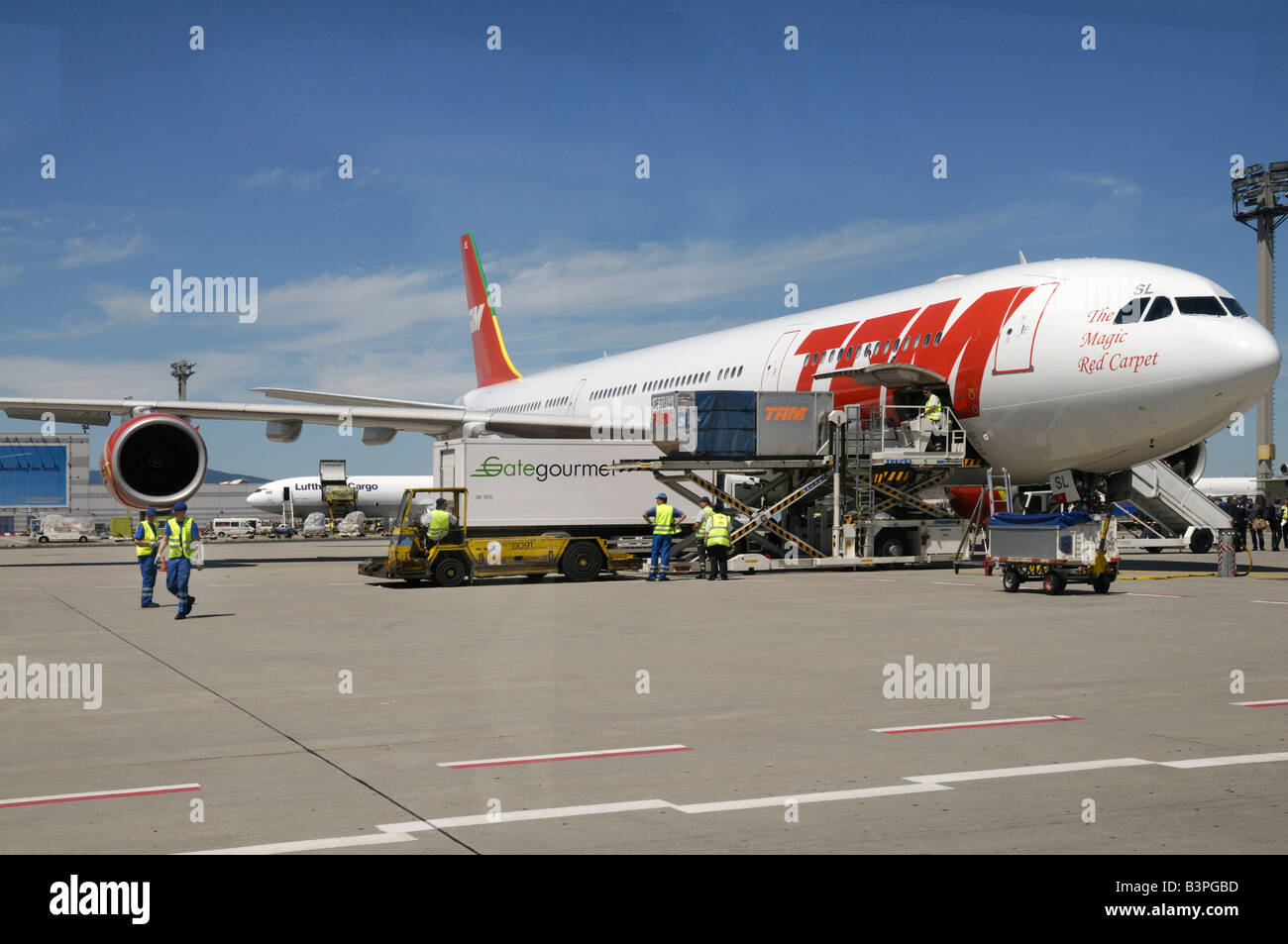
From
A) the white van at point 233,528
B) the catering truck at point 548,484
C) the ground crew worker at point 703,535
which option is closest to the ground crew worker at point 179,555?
the catering truck at point 548,484

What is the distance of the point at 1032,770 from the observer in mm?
6953

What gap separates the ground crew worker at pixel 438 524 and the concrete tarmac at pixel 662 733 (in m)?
5.09

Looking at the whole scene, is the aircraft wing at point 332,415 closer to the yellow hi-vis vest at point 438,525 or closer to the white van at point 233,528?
the yellow hi-vis vest at point 438,525

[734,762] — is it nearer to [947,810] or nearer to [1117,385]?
[947,810]

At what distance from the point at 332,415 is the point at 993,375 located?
633 inches

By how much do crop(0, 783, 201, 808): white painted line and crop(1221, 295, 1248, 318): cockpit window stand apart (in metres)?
18.4

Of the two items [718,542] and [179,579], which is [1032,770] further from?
[718,542]

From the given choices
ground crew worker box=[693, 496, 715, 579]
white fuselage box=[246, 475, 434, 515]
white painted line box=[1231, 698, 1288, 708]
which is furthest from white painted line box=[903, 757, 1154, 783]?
white fuselage box=[246, 475, 434, 515]

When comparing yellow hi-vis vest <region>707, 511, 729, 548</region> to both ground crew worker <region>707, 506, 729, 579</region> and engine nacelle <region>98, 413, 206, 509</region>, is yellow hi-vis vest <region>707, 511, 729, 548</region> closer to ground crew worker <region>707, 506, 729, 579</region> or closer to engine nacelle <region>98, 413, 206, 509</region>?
ground crew worker <region>707, 506, 729, 579</region>

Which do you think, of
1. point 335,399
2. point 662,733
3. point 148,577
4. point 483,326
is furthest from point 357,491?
point 662,733

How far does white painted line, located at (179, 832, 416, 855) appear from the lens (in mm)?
5344

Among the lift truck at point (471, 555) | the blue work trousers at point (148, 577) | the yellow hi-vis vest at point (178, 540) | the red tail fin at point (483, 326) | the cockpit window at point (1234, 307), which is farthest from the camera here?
the red tail fin at point (483, 326)

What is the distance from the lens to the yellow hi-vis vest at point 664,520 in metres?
23.0
